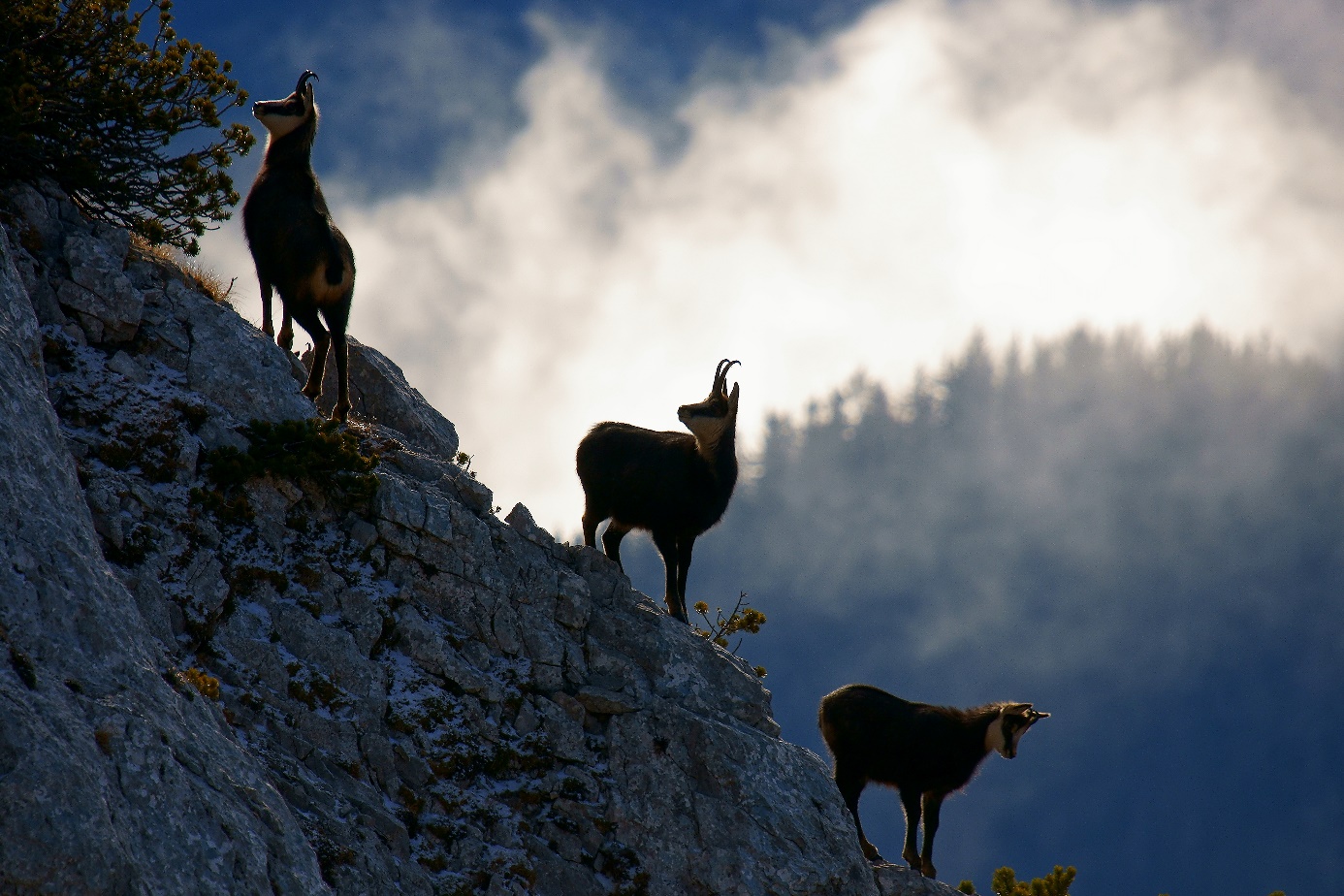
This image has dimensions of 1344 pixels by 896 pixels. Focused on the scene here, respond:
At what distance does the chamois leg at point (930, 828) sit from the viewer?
46.4 feet

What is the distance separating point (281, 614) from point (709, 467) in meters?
5.61

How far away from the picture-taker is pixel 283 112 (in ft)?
43.2

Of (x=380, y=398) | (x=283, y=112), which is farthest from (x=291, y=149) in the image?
(x=380, y=398)

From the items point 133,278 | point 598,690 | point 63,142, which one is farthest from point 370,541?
point 63,142

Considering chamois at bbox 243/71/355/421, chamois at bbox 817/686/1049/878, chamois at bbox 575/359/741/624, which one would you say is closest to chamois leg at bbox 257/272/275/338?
chamois at bbox 243/71/355/421

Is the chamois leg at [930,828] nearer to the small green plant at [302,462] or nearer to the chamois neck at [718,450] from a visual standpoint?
the chamois neck at [718,450]

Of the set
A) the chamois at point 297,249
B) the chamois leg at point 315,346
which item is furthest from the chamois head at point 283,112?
the chamois leg at point 315,346

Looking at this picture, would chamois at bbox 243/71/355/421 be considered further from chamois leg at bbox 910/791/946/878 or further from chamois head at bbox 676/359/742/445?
chamois leg at bbox 910/791/946/878

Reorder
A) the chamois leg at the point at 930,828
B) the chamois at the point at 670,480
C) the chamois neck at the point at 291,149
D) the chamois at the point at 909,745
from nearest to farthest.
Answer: the chamois neck at the point at 291,149
the chamois at the point at 670,480
the chamois leg at the point at 930,828
the chamois at the point at 909,745

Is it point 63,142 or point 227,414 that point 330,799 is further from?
point 63,142

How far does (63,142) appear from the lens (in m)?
12.2

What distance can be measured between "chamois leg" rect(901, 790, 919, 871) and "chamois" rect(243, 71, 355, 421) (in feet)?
27.4

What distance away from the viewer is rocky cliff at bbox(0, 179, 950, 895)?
7.56 metres

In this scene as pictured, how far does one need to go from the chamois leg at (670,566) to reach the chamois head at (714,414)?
1.25 meters
